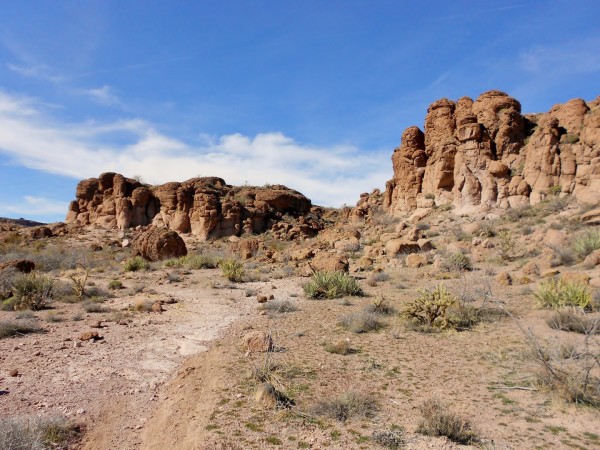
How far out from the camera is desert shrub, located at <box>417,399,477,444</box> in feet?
12.7

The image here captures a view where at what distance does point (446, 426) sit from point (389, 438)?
583 millimetres

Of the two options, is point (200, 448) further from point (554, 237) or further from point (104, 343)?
point (554, 237)

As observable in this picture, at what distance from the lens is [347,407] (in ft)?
14.6

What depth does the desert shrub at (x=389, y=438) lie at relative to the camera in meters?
3.80

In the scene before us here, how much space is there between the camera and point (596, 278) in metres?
9.65

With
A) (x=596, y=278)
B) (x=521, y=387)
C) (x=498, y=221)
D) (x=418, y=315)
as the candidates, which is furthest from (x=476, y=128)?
(x=521, y=387)

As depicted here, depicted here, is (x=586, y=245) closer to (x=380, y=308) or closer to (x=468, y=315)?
(x=468, y=315)

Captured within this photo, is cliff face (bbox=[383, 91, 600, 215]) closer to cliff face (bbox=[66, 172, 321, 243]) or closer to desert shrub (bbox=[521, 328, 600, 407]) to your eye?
cliff face (bbox=[66, 172, 321, 243])

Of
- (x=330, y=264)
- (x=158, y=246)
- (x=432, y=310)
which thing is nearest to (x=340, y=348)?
(x=432, y=310)

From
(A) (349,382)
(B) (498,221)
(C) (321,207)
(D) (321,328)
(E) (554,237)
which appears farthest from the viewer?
(C) (321,207)

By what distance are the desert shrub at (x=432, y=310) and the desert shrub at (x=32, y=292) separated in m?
9.25

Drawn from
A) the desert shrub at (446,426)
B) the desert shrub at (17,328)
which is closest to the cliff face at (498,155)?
the desert shrub at (446,426)

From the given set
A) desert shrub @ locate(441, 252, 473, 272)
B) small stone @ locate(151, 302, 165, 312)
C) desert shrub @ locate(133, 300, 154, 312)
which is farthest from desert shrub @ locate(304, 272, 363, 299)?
desert shrub @ locate(133, 300, 154, 312)

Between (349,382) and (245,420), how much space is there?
164cm
